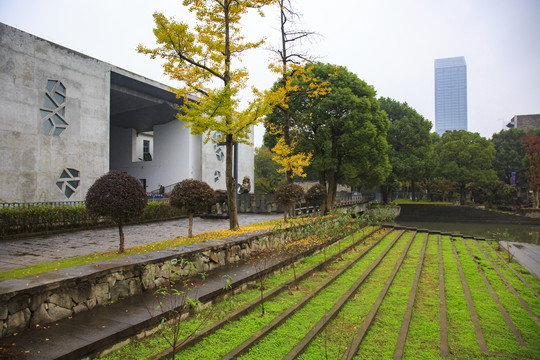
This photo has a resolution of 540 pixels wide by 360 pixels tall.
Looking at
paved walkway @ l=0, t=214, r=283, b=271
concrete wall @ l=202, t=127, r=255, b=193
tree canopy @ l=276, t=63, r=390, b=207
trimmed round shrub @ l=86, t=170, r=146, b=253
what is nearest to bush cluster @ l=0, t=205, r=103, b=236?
paved walkway @ l=0, t=214, r=283, b=271

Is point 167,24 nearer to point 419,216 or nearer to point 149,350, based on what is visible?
point 149,350

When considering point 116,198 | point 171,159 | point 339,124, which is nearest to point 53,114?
point 116,198

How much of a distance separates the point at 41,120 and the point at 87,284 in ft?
41.6

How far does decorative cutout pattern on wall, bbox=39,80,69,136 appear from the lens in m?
13.5

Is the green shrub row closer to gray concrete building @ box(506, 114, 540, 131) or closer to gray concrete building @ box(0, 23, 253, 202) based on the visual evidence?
gray concrete building @ box(0, 23, 253, 202)

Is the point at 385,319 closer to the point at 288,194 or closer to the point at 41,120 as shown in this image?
the point at 288,194

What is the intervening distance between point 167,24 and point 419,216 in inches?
1219

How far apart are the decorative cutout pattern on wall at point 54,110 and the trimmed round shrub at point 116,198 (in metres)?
10.4

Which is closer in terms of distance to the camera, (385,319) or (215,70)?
(385,319)

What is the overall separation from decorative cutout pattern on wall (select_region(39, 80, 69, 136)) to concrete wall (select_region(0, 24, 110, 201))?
158 mm

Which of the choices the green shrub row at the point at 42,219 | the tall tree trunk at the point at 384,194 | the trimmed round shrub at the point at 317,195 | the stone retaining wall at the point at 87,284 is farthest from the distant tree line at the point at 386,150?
the stone retaining wall at the point at 87,284

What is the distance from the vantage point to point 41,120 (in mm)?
13281

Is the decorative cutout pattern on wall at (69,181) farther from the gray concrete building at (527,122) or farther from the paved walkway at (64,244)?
the gray concrete building at (527,122)

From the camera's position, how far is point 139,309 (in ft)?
11.8
